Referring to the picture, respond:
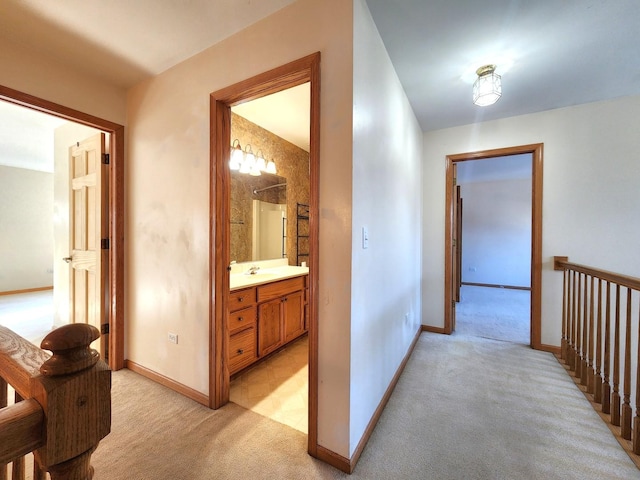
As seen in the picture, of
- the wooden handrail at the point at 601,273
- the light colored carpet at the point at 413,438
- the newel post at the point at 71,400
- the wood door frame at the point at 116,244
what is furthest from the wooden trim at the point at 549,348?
the wood door frame at the point at 116,244

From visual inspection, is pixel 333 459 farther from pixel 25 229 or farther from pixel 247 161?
pixel 25 229

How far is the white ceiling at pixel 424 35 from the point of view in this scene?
1.56 meters

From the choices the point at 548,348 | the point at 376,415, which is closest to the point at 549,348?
the point at 548,348

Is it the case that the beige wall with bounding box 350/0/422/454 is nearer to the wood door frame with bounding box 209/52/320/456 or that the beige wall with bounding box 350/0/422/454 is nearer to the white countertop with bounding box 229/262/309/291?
A: the wood door frame with bounding box 209/52/320/456

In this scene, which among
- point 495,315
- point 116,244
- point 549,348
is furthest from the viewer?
point 495,315

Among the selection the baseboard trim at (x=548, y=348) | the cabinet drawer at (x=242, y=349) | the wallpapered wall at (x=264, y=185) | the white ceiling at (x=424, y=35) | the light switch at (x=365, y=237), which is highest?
the white ceiling at (x=424, y=35)

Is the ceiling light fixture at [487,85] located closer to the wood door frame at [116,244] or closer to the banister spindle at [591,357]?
the banister spindle at [591,357]

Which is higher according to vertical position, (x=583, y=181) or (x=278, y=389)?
(x=583, y=181)

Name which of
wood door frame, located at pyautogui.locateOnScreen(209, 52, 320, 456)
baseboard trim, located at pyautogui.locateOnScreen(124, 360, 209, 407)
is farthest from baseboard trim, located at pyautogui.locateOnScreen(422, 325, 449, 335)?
baseboard trim, located at pyautogui.locateOnScreen(124, 360, 209, 407)

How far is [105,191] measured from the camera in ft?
8.05

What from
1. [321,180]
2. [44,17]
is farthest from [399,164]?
[44,17]

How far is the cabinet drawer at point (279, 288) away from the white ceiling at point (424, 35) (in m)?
1.94

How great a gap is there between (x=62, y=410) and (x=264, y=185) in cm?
305

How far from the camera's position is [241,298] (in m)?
2.19
